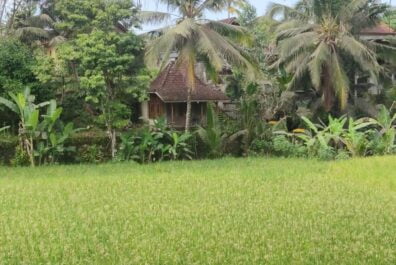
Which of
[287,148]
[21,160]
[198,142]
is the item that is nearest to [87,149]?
[21,160]

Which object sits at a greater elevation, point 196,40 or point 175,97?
point 196,40

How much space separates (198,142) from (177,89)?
4739mm

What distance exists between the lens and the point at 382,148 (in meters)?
15.4

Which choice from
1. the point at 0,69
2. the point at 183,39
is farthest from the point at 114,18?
the point at 0,69

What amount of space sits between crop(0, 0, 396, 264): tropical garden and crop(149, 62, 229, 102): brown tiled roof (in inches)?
31.6

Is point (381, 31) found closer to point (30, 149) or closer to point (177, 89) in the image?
point (177, 89)

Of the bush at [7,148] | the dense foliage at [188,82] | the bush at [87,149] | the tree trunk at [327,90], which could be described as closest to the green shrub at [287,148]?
the dense foliage at [188,82]

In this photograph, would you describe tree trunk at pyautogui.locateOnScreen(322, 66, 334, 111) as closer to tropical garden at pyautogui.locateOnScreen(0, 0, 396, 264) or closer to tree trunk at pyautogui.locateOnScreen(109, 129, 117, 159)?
tropical garden at pyautogui.locateOnScreen(0, 0, 396, 264)

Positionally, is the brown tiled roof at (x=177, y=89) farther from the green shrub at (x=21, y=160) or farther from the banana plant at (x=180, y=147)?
the green shrub at (x=21, y=160)

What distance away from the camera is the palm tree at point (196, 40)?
15398mm

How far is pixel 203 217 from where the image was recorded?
6.74m

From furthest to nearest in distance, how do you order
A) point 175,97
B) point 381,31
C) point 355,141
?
point 381,31 → point 175,97 → point 355,141

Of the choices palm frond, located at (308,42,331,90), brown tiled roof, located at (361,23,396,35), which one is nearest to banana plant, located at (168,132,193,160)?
palm frond, located at (308,42,331,90)

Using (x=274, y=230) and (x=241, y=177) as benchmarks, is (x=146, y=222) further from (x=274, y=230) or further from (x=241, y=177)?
(x=241, y=177)
